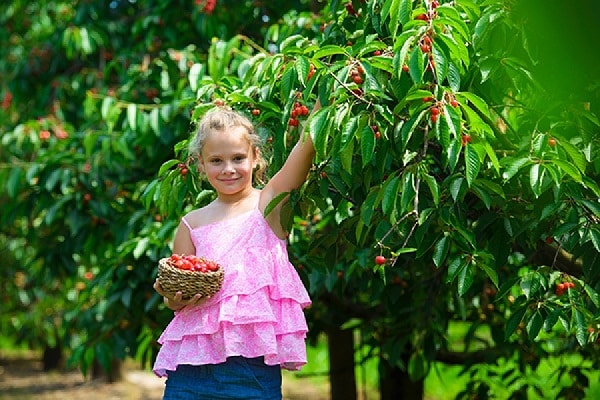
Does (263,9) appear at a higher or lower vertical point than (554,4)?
higher

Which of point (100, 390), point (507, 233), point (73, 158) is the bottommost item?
point (100, 390)

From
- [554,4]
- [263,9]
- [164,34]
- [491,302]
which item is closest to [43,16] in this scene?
[164,34]

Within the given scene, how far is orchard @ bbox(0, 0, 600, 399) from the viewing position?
213cm

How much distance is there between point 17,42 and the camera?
6617 millimetres

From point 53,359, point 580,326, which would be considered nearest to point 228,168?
point 580,326

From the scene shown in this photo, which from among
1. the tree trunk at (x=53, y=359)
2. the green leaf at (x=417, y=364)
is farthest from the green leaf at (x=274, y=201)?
the tree trunk at (x=53, y=359)

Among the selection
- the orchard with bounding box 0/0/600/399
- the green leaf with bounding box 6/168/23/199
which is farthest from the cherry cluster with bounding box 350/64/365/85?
the green leaf with bounding box 6/168/23/199

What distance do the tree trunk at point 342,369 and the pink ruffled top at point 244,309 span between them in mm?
2619

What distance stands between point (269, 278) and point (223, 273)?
0.11 meters

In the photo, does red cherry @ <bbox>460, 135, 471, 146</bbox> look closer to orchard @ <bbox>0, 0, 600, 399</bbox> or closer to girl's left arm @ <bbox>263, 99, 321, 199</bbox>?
orchard @ <bbox>0, 0, 600, 399</bbox>

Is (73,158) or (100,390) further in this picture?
(100,390)

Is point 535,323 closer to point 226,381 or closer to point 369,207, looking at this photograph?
point 369,207

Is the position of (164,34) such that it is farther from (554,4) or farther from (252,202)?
(554,4)

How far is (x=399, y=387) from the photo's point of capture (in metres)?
4.82
